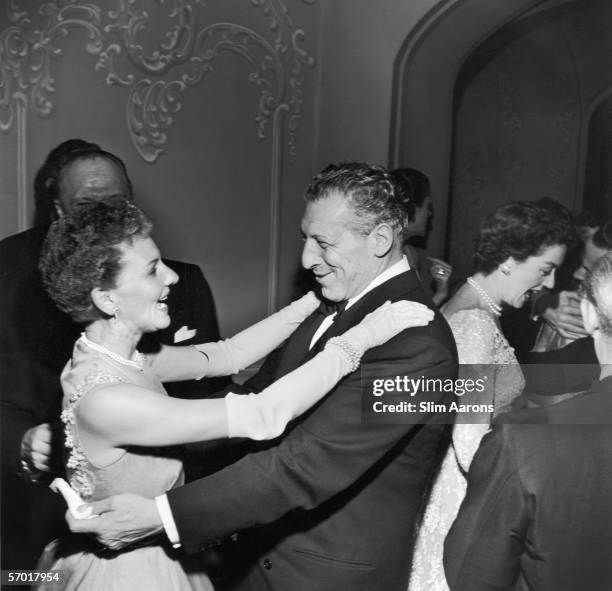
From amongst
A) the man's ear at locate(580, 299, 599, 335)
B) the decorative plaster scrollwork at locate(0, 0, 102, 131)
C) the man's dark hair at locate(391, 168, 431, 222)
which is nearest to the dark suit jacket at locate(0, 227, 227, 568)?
the decorative plaster scrollwork at locate(0, 0, 102, 131)

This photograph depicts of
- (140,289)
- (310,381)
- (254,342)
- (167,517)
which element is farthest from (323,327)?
(167,517)

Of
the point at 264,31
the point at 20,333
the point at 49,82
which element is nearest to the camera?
the point at 20,333

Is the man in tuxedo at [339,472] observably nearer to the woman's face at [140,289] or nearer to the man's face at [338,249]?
the man's face at [338,249]

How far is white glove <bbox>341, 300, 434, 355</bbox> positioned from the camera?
1.58 m

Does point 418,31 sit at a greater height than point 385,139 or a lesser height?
greater

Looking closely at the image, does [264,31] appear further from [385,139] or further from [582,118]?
[582,118]

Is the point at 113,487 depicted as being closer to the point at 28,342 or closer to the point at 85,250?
the point at 85,250

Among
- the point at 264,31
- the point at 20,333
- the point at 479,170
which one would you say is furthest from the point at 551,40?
the point at 20,333

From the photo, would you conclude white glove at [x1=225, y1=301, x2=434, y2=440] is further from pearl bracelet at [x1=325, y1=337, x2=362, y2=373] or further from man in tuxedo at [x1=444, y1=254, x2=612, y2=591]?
man in tuxedo at [x1=444, y1=254, x2=612, y2=591]

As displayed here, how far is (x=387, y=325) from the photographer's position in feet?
5.21

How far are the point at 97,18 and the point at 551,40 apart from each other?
3028mm

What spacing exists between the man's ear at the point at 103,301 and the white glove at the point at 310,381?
324 mm

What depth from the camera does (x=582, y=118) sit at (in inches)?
180

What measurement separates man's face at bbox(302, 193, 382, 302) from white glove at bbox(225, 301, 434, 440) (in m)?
0.19
